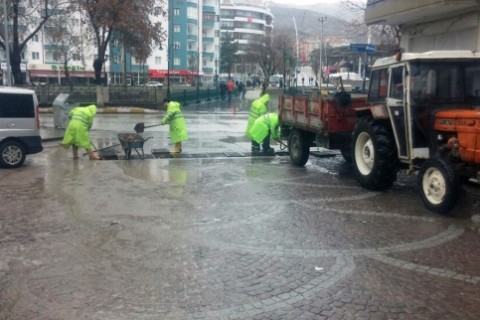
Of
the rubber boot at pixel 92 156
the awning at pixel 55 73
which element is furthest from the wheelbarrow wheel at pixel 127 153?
the awning at pixel 55 73

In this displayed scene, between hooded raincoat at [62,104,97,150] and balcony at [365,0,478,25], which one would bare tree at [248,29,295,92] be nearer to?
balcony at [365,0,478,25]

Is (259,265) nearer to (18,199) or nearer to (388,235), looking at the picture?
(388,235)

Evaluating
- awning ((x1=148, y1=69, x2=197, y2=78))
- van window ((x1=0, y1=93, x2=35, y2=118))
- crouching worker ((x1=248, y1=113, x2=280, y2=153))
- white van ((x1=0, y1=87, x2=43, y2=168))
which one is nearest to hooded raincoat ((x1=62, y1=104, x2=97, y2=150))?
white van ((x1=0, y1=87, x2=43, y2=168))

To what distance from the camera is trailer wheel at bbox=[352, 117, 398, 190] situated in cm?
895

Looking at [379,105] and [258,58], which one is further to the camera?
[258,58]

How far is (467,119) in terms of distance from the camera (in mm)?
7234

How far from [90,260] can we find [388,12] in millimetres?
12013

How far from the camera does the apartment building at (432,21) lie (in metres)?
12.9

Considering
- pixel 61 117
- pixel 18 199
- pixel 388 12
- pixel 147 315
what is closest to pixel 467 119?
pixel 147 315

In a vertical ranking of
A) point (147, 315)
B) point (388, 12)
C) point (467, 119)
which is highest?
point (388, 12)

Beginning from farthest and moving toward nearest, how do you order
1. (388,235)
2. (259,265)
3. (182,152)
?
(182,152)
(388,235)
(259,265)

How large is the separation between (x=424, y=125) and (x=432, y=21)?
800cm

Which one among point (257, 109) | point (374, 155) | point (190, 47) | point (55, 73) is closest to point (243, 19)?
point (190, 47)

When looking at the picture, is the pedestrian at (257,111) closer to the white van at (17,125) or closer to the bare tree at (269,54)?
the white van at (17,125)
